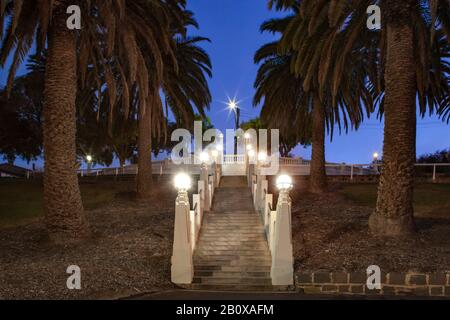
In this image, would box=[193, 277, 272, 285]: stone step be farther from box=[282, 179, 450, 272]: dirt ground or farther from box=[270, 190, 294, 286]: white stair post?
box=[282, 179, 450, 272]: dirt ground

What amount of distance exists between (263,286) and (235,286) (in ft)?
2.46

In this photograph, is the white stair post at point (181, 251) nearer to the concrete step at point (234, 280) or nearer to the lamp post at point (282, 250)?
the concrete step at point (234, 280)

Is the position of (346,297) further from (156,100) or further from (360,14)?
(156,100)

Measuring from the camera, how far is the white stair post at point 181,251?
1144 cm

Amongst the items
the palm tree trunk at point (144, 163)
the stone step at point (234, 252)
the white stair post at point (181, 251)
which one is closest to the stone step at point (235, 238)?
the stone step at point (234, 252)

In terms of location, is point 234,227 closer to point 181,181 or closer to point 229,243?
point 229,243

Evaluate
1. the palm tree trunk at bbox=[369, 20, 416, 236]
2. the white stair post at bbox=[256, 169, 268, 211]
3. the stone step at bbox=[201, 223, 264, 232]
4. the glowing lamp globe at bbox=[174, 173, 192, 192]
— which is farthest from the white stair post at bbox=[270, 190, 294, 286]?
the white stair post at bbox=[256, 169, 268, 211]

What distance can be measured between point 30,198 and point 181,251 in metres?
14.1

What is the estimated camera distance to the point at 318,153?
2159cm

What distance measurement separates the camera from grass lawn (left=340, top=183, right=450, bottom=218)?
17062 millimetres

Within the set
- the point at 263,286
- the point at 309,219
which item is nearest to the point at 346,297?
the point at 263,286

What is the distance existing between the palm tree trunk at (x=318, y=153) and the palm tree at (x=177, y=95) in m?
5.94

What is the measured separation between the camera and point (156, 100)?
20.7m

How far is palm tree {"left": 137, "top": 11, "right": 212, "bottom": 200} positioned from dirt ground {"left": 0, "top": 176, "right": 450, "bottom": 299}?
4.66m
